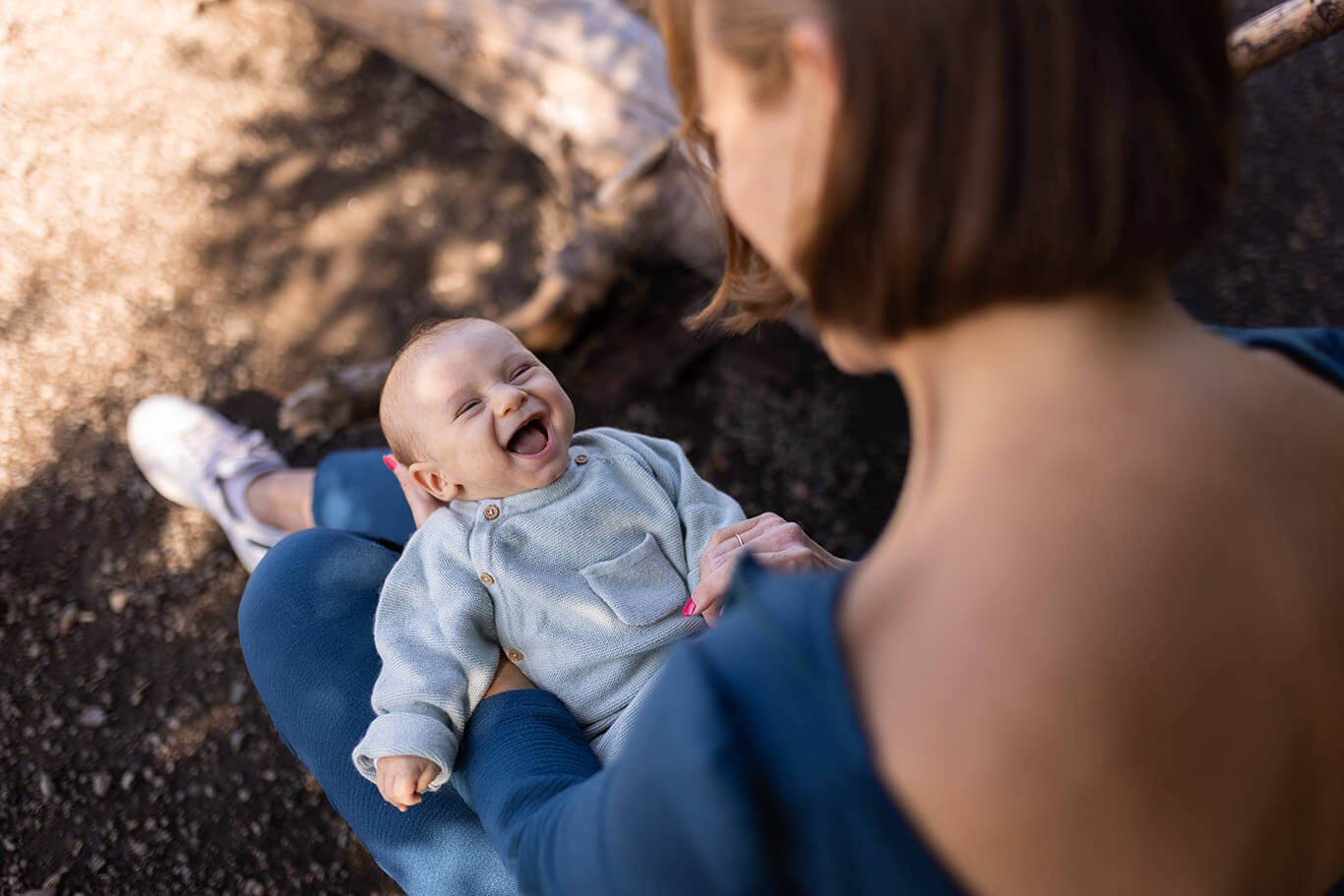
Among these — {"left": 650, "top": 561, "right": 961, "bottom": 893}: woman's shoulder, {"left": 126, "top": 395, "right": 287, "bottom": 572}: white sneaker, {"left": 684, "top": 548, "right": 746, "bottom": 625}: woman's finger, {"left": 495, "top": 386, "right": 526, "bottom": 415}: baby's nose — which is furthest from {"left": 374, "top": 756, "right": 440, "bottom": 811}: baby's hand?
{"left": 126, "top": 395, "right": 287, "bottom": 572}: white sneaker

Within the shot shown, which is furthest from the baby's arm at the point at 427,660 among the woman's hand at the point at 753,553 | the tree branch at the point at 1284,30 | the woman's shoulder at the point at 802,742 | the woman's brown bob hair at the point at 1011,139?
the tree branch at the point at 1284,30

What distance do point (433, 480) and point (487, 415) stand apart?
0.20 metres

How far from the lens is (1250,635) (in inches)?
29.4

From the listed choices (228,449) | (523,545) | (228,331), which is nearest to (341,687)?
(523,545)

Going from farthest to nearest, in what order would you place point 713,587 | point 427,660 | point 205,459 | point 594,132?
point 594,132, point 205,459, point 427,660, point 713,587

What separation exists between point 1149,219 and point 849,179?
A: 0.24 m

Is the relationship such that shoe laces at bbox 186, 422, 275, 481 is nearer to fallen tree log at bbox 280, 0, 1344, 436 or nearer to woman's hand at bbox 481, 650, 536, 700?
fallen tree log at bbox 280, 0, 1344, 436

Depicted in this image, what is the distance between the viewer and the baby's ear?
172 cm

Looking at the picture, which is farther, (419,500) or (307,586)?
(419,500)

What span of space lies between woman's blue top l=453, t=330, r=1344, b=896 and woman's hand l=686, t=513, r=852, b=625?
1.43 ft

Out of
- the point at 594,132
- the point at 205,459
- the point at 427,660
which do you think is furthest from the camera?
the point at 594,132

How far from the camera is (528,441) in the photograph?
5.54 feet

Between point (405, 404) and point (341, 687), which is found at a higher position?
point (405, 404)

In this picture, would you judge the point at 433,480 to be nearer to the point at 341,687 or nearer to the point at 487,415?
the point at 487,415
